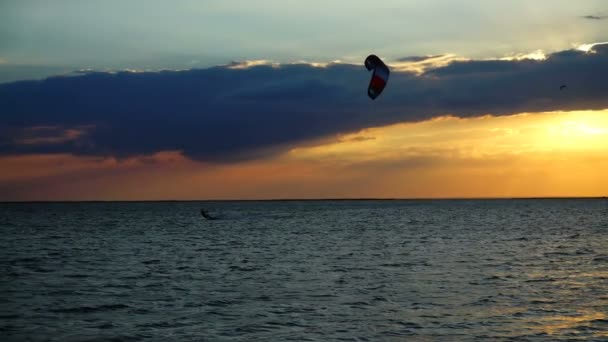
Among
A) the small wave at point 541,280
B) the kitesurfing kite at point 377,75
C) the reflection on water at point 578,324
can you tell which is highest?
the kitesurfing kite at point 377,75

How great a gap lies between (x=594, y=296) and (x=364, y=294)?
382 inches

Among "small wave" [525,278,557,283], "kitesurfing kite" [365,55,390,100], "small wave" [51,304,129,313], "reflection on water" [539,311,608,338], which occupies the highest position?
"kitesurfing kite" [365,55,390,100]

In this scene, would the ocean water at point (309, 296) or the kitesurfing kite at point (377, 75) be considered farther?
the kitesurfing kite at point (377, 75)

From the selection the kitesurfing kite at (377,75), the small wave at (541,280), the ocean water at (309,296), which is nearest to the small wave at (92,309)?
the ocean water at (309,296)

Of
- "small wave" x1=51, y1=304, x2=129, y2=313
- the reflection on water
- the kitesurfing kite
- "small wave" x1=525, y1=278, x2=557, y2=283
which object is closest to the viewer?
the reflection on water

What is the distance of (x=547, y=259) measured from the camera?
48.3 meters

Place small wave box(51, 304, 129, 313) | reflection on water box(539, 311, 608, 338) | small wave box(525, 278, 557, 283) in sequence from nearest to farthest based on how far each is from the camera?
reflection on water box(539, 311, 608, 338) < small wave box(51, 304, 129, 313) < small wave box(525, 278, 557, 283)

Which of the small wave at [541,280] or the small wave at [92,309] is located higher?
the small wave at [541,280]

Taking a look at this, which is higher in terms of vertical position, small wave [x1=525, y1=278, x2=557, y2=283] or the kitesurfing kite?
the kitesurfing kite

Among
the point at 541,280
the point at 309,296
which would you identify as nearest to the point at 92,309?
the point at 309,296

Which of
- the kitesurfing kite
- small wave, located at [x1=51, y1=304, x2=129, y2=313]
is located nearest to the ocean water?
small wave, located at [x1=51, y1=304, x2=129, y2=313]

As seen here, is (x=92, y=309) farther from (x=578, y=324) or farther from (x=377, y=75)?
(x=578, y=324)

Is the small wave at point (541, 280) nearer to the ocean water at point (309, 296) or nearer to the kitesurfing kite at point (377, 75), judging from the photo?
the ocean water at point (309, 296)

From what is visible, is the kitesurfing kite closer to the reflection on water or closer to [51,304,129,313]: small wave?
the reflection on water
